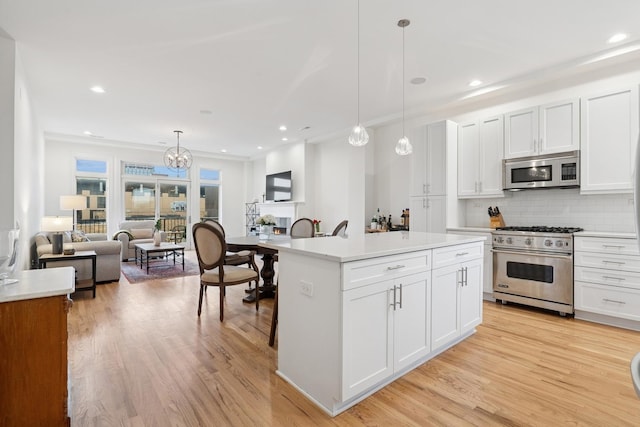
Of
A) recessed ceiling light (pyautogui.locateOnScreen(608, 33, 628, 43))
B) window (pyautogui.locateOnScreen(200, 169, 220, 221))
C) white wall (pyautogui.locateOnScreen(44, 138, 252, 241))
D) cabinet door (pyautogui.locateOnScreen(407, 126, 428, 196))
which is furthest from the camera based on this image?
window (pyautogui.locateOnScreen(200, 169, 220, 221))

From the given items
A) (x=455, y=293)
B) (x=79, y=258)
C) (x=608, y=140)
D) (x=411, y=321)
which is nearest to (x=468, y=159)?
(x=608, y=140)

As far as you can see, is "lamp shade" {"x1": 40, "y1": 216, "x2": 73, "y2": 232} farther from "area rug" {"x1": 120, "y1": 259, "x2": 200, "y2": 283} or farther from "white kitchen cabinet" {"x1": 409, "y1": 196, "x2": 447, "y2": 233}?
"white kitchen cabinet" {"x1": 409, "y1": 196, "x2": 447, "y2": 233}

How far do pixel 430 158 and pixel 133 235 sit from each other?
679cm

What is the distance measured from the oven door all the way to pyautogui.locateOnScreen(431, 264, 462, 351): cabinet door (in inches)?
64.9

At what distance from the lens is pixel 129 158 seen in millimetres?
8141

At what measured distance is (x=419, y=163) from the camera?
482 cm

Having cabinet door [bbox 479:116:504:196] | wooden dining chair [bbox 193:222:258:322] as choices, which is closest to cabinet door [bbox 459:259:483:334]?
cabinet door [bbox 479:116:504:196]

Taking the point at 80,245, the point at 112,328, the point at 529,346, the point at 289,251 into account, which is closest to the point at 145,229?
the point at 80,245

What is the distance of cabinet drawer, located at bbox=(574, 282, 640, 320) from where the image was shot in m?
3.06

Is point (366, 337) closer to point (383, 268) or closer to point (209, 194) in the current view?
point (383, 268)

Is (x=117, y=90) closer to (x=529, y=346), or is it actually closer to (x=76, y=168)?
(x=76, y=168)

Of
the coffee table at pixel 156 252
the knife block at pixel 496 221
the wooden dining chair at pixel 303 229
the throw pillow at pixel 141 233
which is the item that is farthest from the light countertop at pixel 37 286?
the throw pillow at pixel 141 233

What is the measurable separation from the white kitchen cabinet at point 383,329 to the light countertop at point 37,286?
57.7 inches

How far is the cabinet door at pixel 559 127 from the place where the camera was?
3502 millimetres
